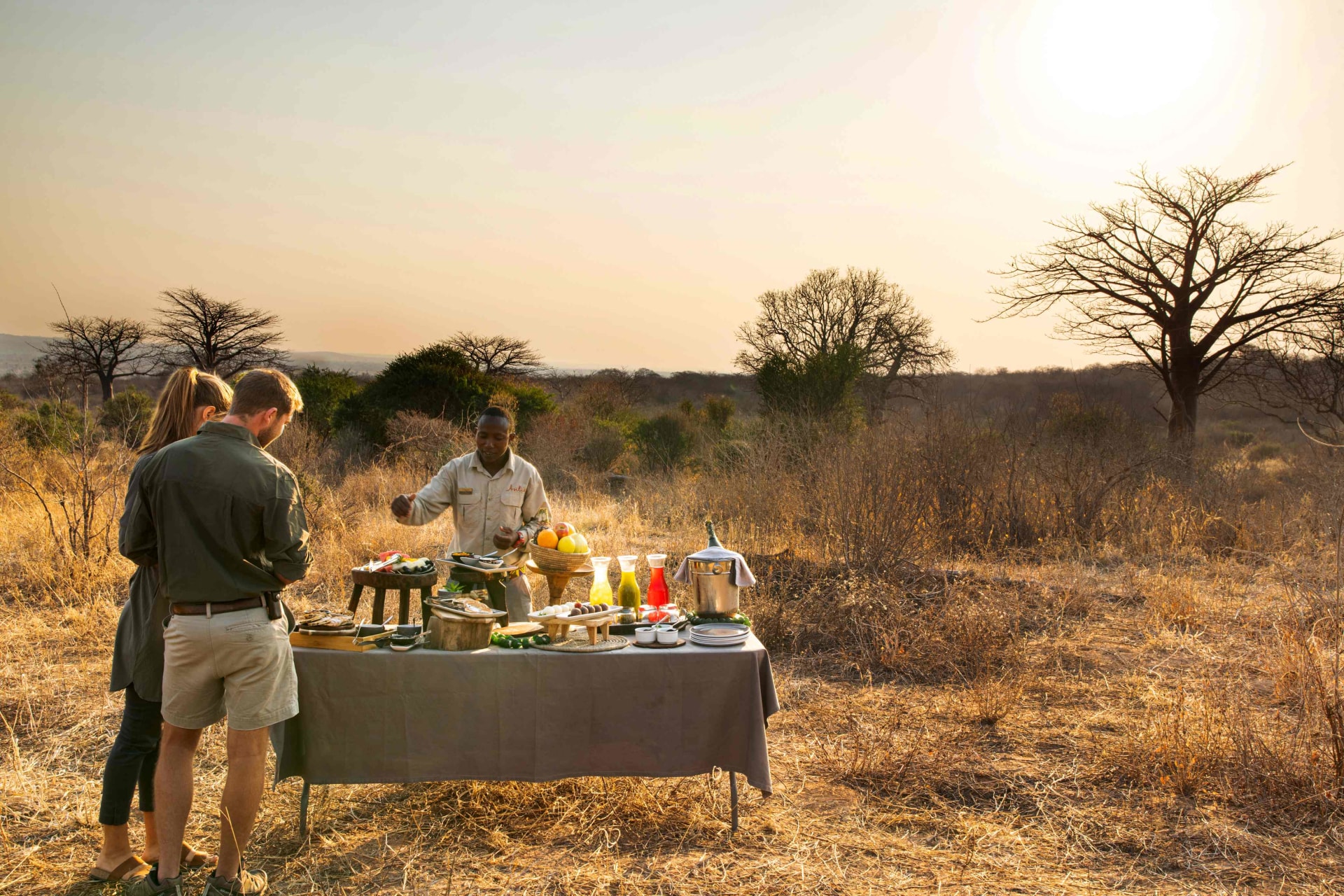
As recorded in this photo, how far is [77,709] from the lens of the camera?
5391 millimetres

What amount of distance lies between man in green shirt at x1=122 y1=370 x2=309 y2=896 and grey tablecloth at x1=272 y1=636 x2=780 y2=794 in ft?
1.62

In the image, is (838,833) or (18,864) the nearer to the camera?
(18,864)

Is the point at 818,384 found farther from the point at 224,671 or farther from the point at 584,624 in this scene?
the point at 224,671

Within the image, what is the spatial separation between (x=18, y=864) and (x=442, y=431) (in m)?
12.9

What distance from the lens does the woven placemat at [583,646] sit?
11.9ft

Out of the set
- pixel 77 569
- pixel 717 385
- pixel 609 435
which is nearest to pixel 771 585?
pixel 77 569

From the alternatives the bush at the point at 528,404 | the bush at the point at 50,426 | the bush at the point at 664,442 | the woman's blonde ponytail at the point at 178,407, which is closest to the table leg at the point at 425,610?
the woman's blonde ponytail at the point at 178,407

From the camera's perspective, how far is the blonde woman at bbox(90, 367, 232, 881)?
10.2 ft

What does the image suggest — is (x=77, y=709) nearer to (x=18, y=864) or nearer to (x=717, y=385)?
(x=18, y=864)

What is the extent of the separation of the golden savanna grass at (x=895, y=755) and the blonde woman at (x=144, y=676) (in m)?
0.36

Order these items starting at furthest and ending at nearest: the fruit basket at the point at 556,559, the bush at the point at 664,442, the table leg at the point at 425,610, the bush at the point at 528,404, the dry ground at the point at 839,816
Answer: the bush at the point at 664,442
the bush at the point at 528,404
the fruit basket at the point at 556,559
the table leg at the point at 425,610
the dry ground at the point at 839,816

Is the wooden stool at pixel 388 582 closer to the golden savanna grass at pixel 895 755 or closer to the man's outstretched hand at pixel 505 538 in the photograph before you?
the man's outstretched hand at pixel 505 538

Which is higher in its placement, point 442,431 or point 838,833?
point 442,431

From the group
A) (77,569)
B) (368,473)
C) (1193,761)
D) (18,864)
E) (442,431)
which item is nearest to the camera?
(18,864)
